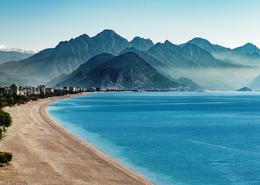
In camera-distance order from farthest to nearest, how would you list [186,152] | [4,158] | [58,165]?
1. [186,152]
2. [58,165]
3. [4,158]

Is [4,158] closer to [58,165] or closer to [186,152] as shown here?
[58,165]

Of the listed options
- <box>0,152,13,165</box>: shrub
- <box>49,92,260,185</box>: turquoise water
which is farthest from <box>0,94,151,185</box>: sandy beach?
<box>49,92,260,185</box>: turquoise water

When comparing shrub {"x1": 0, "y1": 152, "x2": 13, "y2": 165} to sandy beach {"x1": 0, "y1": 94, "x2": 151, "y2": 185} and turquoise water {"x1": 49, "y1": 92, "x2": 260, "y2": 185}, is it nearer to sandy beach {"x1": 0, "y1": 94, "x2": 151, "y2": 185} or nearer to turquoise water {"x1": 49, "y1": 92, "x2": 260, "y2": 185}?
sandy beach {"x1": 0, "y1": 94, "x2": 151, "y2": 185}

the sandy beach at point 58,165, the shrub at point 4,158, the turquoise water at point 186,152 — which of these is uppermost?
the shrub at point 4,158

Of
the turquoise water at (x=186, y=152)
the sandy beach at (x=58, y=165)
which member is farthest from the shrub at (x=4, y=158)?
the turquoise water at (x=186, y=152)

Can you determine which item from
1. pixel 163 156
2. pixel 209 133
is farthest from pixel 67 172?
pixel 209 133

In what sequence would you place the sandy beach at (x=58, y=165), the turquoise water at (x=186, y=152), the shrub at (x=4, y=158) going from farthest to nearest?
the turquoise water at (x=186, y=152), the shrub at (x=4, y=158), the sandy beach at (x=58, y=165)

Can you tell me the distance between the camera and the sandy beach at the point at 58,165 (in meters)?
52.0

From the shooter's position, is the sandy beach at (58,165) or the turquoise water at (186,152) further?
the turquoise water at (186,152)

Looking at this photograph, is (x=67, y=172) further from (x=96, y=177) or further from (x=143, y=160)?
(x=143, y=160)

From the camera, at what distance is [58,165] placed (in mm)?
60469

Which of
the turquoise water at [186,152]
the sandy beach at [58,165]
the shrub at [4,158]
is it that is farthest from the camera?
the turquoise water at [186,152]

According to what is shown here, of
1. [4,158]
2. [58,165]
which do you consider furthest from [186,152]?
[4,158]

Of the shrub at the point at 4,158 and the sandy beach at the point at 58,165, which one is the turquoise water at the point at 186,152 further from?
the shrub at the point at 4,158
